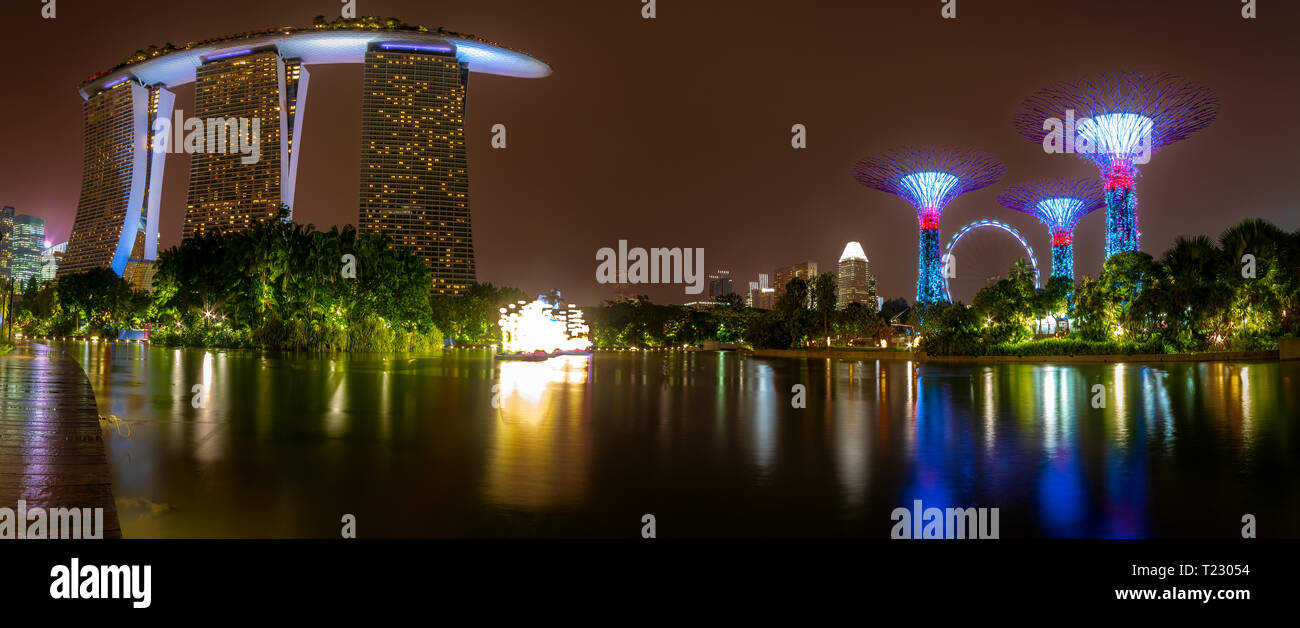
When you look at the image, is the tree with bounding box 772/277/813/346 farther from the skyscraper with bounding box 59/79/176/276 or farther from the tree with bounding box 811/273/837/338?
the skyscraper with bounding box 59/79/176/276

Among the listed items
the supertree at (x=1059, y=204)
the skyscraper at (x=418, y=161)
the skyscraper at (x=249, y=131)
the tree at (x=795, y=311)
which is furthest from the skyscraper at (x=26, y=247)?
the supertree at (x=1059, y=204)

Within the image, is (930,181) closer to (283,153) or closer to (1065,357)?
(1065,357)

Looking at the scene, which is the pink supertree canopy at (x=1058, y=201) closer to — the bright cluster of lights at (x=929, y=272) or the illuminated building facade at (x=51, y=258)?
the bright cluster of lights at (x=929, y=272)

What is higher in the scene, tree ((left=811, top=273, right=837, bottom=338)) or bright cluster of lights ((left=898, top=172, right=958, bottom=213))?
bright cluster of lights ((left=898, top=172, right=958, bottom=213))

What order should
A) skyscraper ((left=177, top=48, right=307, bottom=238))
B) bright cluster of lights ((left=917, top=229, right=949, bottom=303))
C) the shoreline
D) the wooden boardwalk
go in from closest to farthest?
the wooden boardwalk
the shoreline
bright cluster of lights ((left=917, top=229, right=949, bottom=303))
skyscraper ((left=177, top=48, right=307, bottom=238))

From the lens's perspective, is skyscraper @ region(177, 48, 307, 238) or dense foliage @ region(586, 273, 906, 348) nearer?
dense foliage @ region(586, 273, 906, 348)

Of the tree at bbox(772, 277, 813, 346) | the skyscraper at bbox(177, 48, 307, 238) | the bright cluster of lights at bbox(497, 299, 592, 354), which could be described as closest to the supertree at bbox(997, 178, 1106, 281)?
the tree at bbox(772, 277, 813, 346)
